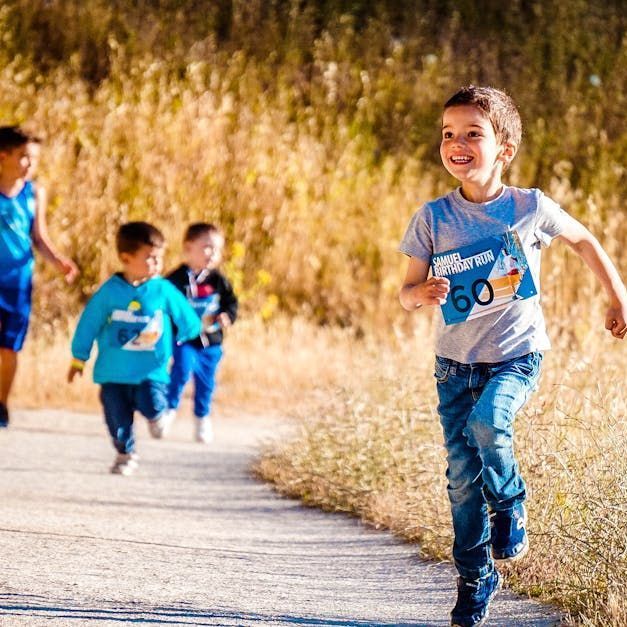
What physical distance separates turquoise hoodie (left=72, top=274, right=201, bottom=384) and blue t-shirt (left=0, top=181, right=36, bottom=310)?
0.73 meters

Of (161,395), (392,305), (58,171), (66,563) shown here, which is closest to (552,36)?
(392,305)

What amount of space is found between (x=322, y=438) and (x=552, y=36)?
1093 cm

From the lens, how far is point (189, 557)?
527cm

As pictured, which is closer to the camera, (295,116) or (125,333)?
(125,333)

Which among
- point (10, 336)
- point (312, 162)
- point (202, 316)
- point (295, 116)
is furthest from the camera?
point (295, 116)

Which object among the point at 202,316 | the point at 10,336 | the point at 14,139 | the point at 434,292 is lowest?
the point at 10,336

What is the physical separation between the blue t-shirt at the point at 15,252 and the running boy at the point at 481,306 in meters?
Answer: 3.99

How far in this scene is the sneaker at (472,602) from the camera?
13.7ft

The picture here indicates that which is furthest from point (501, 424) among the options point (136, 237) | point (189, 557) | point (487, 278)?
point (136, 237)

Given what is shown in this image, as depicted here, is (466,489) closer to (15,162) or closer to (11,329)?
(11,329)

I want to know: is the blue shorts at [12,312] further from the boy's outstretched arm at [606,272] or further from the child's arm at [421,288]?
the boy's outstretched arm at [606,272]

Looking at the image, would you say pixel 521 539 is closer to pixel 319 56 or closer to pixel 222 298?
pixel 222 298

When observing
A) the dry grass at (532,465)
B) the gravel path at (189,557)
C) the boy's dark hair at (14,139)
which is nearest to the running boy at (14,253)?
the boy's dark hair at (14,139)

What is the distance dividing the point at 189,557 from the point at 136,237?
2.58m
